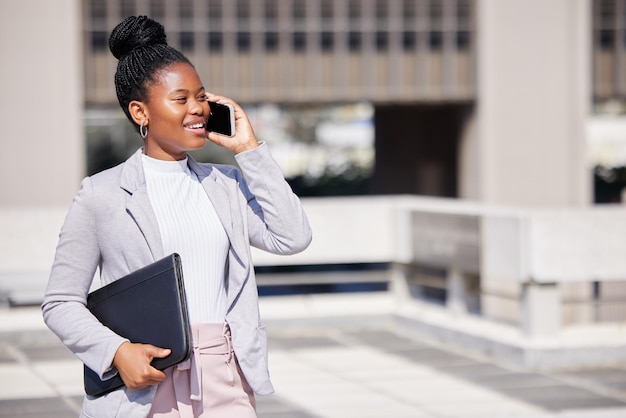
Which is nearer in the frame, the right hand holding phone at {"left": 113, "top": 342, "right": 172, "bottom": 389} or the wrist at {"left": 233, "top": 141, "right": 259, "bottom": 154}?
the right hand holding phone at {"left": 113, "top": 342, "right": 172, "bottom": 389}

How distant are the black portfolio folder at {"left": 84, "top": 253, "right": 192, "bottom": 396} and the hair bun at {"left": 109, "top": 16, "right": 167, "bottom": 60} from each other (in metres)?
0.63

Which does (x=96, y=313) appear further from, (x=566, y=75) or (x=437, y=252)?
(x=566, y=75)

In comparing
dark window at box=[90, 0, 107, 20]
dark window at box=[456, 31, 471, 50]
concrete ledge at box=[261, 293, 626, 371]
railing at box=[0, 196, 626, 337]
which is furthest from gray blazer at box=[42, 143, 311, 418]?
dark window at box=[456, 31, 471, 50]

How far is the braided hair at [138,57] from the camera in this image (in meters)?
3.15

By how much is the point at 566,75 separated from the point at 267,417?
8.11 meters

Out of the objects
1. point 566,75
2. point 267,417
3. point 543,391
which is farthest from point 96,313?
point 566,75

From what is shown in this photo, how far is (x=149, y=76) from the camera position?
10.3ft

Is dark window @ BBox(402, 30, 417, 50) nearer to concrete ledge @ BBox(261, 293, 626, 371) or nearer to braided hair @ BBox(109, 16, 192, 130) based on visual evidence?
concrete ledge @ BBox(261, 293, 626, 371)

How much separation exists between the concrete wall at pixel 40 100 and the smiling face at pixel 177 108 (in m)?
10.0

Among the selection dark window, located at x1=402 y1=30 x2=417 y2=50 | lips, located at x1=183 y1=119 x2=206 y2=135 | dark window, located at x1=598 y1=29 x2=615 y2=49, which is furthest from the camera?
dark window, located at x1=598 y1=29 x2=615 y2=49

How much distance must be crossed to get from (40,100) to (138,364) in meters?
10.5

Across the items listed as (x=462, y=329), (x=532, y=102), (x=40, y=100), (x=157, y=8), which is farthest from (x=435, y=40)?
(x=462, y=329)

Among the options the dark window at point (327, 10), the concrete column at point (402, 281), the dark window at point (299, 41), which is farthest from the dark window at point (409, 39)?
the concrete column at point (402, 281)

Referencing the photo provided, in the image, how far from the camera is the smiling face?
123 inches
